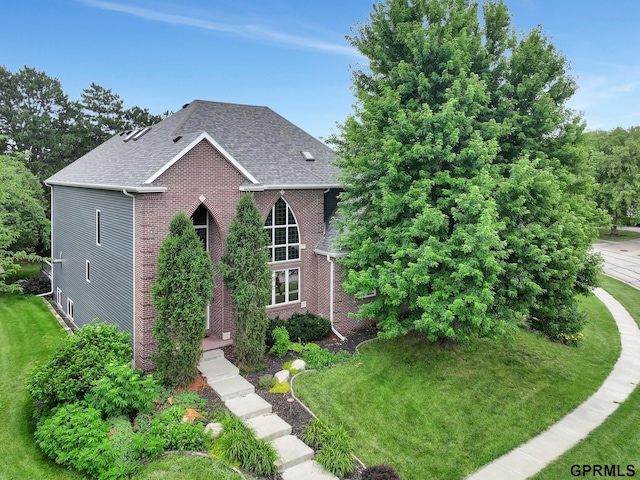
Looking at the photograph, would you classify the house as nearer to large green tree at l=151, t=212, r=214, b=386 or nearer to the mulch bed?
the mulch bed

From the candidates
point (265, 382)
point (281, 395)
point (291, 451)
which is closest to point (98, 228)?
point (265, 382)

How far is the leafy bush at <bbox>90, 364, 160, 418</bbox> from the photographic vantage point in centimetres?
1073

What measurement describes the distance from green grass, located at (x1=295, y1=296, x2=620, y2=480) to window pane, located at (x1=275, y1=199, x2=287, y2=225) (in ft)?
19.1

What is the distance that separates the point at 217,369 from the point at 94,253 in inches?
293

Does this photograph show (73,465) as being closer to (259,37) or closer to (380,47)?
(380,47)

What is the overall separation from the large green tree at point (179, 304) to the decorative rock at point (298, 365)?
309 centimetres

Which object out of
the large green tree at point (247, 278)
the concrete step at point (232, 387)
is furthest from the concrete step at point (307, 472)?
the large green tree at point (247, 278)

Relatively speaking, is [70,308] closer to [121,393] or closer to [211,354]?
[211,354]

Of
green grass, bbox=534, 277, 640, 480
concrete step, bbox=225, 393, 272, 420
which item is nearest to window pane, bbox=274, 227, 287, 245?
concrete step, bbox=225, 393, 272, 420

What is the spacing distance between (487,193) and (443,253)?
197cm

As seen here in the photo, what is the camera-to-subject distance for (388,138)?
43.7 feet

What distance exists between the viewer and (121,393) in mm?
10844

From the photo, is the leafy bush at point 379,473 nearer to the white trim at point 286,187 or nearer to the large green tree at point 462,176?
the large green tree at point 462,176

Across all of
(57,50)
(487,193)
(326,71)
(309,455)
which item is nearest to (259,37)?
(326,71)
